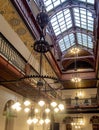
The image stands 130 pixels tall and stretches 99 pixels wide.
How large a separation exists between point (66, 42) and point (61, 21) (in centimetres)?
369

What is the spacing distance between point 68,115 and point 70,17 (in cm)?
935

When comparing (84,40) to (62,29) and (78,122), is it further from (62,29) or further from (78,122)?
(78,122)

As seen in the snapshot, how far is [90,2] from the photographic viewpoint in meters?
12.8

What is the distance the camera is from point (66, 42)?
18.6 metres

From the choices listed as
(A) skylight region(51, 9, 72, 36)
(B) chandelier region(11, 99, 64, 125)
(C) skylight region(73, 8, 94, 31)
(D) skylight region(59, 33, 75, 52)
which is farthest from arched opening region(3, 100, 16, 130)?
(D) skylight region(59, 33, 75, 52)

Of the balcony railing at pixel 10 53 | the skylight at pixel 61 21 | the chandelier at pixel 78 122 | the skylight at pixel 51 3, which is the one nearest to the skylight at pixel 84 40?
the skylight at pixel 61 21

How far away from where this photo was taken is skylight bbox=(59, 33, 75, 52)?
58.3 feet

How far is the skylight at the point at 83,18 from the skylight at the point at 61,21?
60cm

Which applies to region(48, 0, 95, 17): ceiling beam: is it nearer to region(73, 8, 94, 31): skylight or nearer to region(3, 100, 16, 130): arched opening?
region(73, 8, 94, 31): skylight

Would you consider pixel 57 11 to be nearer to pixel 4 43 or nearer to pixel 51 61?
pixel 51 61

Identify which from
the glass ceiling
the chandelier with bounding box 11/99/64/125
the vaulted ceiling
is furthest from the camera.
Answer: the glass ceiling

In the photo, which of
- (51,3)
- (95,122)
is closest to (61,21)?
(51,3)

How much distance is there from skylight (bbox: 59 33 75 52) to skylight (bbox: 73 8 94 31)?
1860 mm

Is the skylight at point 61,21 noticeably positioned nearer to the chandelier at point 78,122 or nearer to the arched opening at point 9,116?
the arched opening at point 9,116
